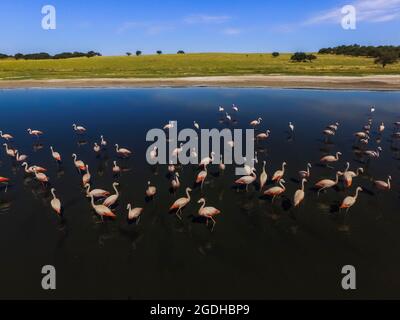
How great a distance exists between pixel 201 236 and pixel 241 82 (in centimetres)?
5159

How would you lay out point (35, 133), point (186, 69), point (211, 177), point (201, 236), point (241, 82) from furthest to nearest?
point (186, 69), point (241, 82), point (35, 133), point (211, 177), point (201, 236)

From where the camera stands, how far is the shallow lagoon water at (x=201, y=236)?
10.9 metres

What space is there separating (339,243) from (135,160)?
45.9 ft

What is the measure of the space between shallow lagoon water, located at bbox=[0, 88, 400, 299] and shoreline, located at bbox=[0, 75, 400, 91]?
34.0 meters

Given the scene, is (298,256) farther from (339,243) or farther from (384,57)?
(384,57)

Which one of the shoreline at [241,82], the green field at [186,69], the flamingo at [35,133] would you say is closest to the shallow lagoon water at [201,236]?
the flamingo at [35,133]

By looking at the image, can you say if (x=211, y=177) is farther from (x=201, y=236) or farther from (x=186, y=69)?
(x=186, y=69)

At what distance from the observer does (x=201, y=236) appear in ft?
43.9

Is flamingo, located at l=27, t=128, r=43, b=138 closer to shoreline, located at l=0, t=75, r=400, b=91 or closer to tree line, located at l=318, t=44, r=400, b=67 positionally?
shoreline, located at l=0, t=75, r=400, b=91

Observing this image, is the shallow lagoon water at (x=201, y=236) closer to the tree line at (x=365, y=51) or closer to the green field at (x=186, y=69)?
the green field at (x=186, y=69)

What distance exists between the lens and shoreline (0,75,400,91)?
55375mm

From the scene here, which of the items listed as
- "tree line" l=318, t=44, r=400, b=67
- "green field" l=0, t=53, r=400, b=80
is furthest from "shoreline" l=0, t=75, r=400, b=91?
"tree line" l=318, t=44, r=400, b=67

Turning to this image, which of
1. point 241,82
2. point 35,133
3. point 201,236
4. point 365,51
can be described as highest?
point 365,51

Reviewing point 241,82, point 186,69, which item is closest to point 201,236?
point 241,82
